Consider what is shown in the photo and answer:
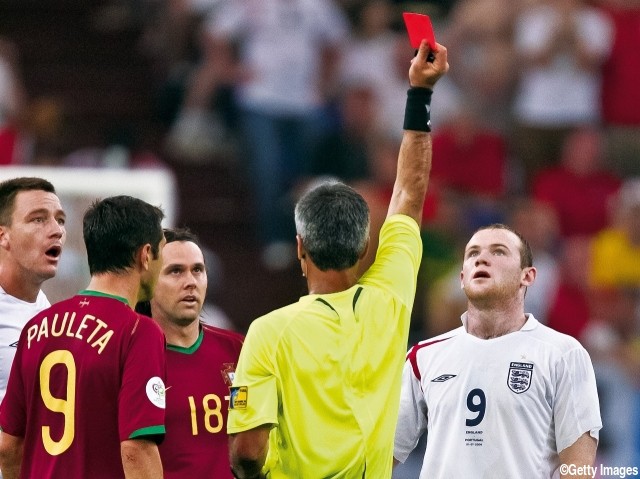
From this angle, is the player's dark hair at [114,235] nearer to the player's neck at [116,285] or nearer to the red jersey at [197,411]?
the player's neck at [116,285]

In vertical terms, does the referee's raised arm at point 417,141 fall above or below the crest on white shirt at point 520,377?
above

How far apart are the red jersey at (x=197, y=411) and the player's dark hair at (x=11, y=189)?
833mm

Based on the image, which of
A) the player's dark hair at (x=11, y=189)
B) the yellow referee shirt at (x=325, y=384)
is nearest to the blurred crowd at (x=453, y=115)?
the player's dark hair at (x=11, y=189)

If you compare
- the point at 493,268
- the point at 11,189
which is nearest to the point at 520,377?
the point at 493,268

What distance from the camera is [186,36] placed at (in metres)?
14.6

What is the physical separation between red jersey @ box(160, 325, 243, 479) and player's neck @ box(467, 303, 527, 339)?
103cm

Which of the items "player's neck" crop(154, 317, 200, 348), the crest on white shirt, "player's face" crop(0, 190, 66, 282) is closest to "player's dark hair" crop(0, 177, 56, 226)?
"player's face" crop(0, 190, 66, 282)

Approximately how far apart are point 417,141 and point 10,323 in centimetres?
179

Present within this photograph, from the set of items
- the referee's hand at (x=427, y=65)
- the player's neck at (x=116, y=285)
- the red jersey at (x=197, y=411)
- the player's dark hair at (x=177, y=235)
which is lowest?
the red jersey at (x=197, y=411)

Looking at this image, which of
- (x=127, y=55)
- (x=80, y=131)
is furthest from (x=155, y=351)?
(x=127, y=55)

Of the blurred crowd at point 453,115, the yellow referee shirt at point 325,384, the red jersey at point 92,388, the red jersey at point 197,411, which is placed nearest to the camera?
the red jersey at point 92,388

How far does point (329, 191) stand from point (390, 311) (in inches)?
18.9

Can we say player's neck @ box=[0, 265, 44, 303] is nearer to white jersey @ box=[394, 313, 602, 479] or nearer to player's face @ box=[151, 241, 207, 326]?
player's face @ box=[151, 241, 207, 326]

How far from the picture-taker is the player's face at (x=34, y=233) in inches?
222
